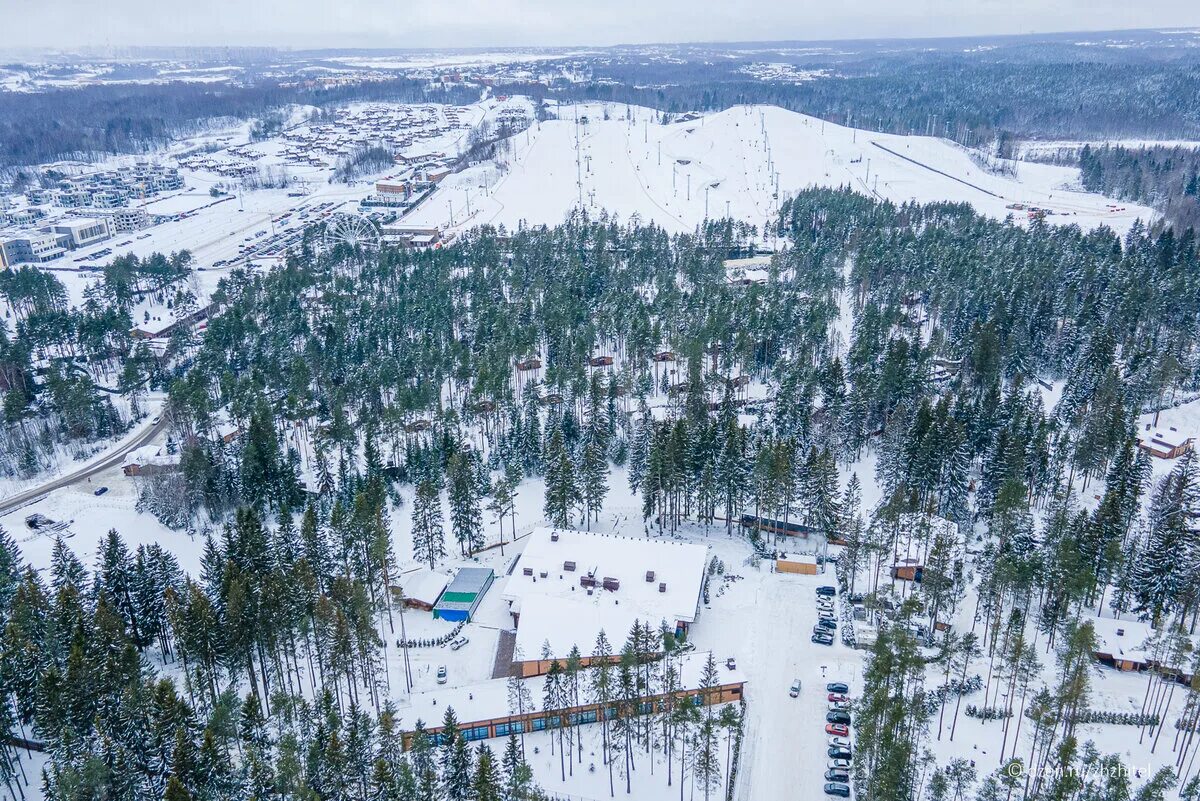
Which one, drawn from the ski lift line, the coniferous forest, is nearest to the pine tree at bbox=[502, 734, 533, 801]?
the coniferous forest

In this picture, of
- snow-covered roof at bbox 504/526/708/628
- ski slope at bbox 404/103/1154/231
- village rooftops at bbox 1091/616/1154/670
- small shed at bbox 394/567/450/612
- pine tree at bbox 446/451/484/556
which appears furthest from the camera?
ski slope at bbox 404/103/1154/231

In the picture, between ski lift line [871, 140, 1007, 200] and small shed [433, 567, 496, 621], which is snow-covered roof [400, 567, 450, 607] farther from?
ski lift line [871, 140, 1007, 200]

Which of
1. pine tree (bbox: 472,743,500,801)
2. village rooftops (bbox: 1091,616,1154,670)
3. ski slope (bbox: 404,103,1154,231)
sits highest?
ski slope (bbox: 404,103,1154,231)

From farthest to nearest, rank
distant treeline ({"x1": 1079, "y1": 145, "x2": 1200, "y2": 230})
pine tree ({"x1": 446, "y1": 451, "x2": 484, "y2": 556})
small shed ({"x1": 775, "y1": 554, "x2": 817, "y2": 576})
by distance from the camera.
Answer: distant treeline ({"x1": 1079, "y1": 145, "x2": 1200, "y2": 230})
pine tree ({"x1": 446, "y1": 451, "x2": 484, "y2": 556})
small shed ({"x1": 775, "y1": 554, "x2": 817, "y2": 576})

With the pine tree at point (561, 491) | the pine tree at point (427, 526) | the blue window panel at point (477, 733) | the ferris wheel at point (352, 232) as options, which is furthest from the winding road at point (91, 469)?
the ferris wheel at point (352, 232)

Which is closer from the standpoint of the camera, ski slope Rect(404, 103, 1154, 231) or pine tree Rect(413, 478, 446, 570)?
pine tree Rect(413, 478, 446, 570)

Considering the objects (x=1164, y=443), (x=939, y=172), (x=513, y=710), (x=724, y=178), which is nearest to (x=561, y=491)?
(x=513, y=710)

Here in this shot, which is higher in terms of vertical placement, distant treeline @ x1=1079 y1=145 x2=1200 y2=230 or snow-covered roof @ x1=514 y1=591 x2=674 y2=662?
distant treeline @ x1=1079 y1=145 x2=1200 y2=230
